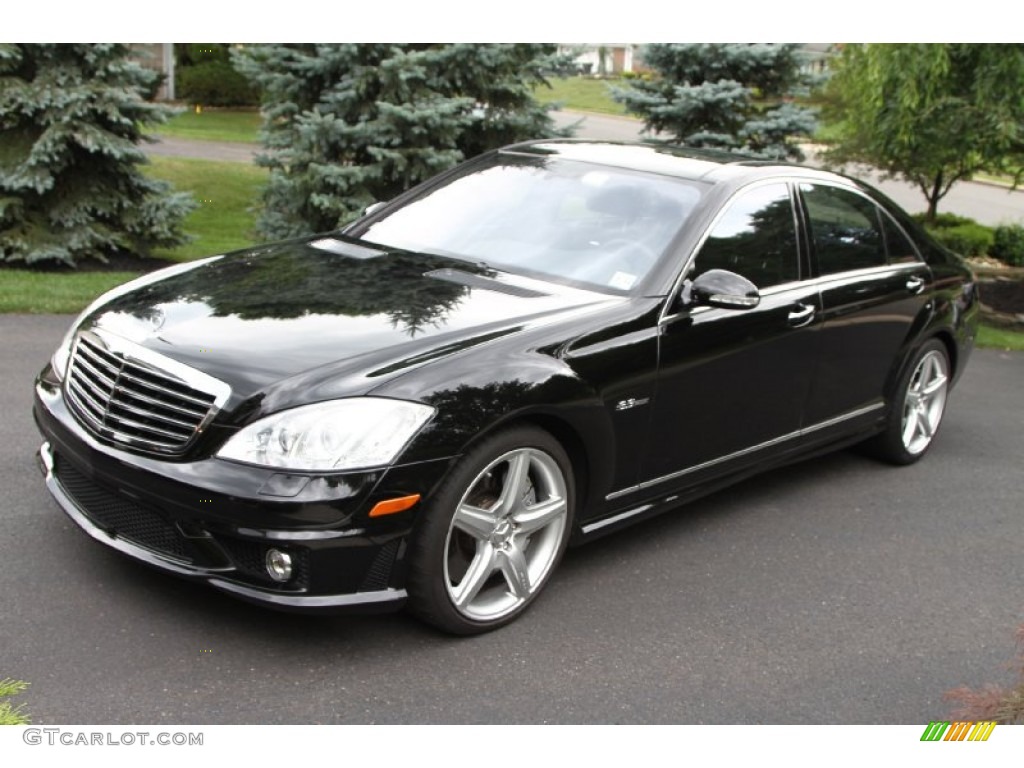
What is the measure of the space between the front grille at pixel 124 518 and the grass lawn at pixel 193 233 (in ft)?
15.5

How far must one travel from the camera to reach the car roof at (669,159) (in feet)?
17.4

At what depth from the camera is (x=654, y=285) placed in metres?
4.73

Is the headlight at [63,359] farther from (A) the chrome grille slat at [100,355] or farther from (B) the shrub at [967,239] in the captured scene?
(B) the shrub at [967,239]

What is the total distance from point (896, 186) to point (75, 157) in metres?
23.6

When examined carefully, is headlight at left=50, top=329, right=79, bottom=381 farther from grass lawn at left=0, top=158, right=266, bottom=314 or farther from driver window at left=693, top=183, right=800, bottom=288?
grass lawn at left=0, top=158, right=266, bottom=314

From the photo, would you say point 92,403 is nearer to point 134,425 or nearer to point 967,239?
point 134,425

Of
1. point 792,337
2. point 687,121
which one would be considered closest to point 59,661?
point 792,337

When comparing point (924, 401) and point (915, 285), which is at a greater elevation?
point (915, 285)

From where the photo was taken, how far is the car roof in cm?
529

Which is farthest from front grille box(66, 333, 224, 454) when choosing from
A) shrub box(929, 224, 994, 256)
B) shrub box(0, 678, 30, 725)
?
shrub box(929, 224, 994, 256)

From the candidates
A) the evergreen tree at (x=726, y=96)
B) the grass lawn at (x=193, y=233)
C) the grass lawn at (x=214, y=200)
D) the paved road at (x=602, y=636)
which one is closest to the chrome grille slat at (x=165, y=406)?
the paved road at (x=602, y=636)

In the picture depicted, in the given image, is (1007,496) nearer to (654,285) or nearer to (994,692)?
(654,285)

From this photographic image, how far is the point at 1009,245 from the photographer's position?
17797 mm
